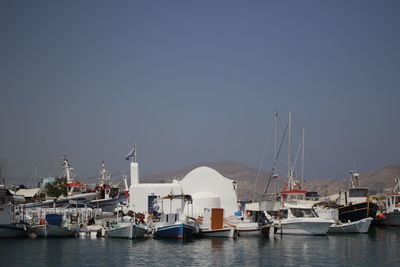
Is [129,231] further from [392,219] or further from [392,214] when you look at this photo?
[392,219]

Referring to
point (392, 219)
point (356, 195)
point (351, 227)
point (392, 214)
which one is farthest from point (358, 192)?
point (351, 227)

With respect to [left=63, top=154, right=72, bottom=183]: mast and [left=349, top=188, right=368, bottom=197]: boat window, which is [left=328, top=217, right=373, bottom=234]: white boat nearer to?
[left=349, top=188, right=368, bottom=197]: boat window

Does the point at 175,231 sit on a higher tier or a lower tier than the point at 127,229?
lower

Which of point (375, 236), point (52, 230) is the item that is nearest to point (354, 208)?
point (375, 236)

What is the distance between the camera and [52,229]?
2023 inches

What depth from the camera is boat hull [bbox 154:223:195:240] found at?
4956 centimetres

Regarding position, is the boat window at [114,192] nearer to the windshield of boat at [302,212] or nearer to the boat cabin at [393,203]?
the windshield of boat at [302,212]

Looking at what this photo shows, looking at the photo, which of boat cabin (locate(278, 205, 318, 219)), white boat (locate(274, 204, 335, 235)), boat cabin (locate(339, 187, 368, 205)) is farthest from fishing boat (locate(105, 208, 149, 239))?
boat cabin (locate(339, 187, 368, 205))

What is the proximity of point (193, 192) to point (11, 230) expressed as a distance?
2077 centimetres

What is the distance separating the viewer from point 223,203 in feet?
218

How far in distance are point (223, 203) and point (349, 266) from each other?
1219 inches

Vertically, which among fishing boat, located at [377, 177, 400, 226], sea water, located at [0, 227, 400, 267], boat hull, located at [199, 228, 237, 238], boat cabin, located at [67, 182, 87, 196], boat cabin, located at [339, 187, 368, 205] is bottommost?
sea water, located at [0, 227, 400, 267]

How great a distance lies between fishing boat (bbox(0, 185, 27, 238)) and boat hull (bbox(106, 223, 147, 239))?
840cm

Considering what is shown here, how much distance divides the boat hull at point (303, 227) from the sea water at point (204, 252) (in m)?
1.50
